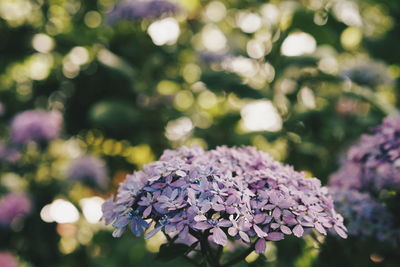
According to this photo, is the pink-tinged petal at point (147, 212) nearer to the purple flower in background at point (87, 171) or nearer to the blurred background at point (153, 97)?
the blurred background at point (153, 97)

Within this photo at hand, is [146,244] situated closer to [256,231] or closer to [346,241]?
[346,241]

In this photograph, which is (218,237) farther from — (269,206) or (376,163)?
(376,163)

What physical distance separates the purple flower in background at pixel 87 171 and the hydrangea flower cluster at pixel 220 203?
1.77 meters

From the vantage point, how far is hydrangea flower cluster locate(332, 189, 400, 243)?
1503mm

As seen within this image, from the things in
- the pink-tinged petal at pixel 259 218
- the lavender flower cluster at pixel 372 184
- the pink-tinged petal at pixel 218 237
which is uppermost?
the pink-tinged petal at pixel 259 218

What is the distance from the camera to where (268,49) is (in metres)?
2.30

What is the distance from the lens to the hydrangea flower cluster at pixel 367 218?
1.50 metres

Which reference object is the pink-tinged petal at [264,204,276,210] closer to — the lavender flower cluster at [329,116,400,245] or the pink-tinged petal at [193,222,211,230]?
the pink-tinged petal at [193,222,211,230]

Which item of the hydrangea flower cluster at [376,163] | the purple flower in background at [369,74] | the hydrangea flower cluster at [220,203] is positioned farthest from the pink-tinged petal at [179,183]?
the purple flower in background at [369,74]

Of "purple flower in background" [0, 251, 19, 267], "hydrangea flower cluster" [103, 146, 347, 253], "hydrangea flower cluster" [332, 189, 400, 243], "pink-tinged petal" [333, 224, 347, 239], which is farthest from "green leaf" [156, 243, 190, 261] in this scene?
"purple flower in background" [0, 251, 19, 267]

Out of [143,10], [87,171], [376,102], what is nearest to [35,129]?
[87,171]

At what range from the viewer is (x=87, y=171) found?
283 centimetres

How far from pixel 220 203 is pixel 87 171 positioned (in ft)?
6.60

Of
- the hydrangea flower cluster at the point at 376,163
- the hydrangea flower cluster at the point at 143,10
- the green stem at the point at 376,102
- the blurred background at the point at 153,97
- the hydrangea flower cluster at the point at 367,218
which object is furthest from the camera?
the hydrangea flower cluster at the point at 143,10
